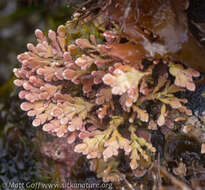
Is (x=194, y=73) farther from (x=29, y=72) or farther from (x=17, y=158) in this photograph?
(x=17, y=158)

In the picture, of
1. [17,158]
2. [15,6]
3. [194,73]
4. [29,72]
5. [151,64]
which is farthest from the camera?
[15,6]

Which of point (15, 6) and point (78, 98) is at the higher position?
point (15, 6)

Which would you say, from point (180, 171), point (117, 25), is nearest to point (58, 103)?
point (117, 25)

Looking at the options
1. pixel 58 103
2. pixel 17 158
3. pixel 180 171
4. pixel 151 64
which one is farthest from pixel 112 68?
pixel 17 158

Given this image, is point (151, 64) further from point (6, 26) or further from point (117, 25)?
point (6, 26)

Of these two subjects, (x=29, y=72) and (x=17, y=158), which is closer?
(x=29, y=72)

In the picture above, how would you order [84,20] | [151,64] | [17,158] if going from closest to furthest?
1. [151,64]
2. [84,20]
3. [17,158]

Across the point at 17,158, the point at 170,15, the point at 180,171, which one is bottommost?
the point at 180,171
